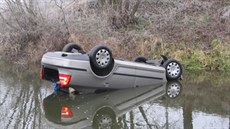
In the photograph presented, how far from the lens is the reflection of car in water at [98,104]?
19.9 feet

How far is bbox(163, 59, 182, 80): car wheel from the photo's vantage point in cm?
933

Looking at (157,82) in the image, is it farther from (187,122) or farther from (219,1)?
(219,1)

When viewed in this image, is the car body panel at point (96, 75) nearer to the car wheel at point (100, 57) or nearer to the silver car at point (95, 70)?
the silver car at point (95, 70)

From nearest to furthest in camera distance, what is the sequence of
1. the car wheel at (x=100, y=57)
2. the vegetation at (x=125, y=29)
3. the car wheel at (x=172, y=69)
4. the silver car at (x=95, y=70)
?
the silver car at (x=95, y=70), the car wheel at (x=100, y=57), the car wheel at (x=172, y=69), the vegetation at (x=125, y=29)

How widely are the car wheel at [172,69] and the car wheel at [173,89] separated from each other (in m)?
0.17

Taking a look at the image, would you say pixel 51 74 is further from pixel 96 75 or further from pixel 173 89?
pixel 173 89

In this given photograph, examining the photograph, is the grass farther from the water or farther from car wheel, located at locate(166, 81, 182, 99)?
car wheel, located at locate(166, 81, 182, 99)

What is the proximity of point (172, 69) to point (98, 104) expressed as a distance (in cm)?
317

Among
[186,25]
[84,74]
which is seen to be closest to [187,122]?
[84,74]

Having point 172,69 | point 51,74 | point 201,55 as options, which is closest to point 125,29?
point 201,55

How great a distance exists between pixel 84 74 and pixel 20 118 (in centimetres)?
179

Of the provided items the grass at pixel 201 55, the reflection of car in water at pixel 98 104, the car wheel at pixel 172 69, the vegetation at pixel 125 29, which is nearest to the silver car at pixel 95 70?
the reflection of car in water at pixel 98 104

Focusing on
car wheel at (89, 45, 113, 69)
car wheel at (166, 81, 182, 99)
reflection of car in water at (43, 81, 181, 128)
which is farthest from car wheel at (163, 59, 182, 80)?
car wheel at (89, 45, 113, 69)

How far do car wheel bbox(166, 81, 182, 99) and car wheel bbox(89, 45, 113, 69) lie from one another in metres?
1.70
